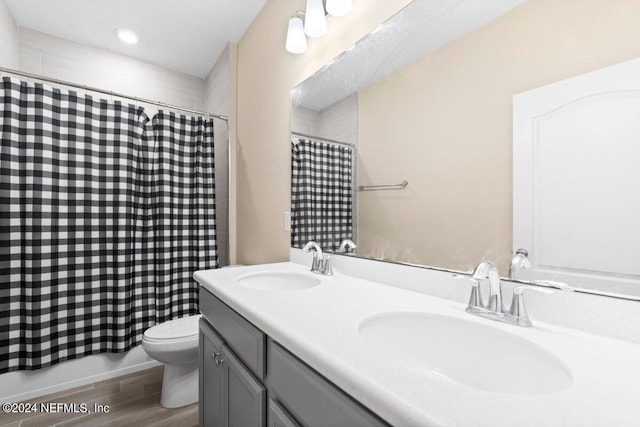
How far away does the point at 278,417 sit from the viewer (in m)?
0.71

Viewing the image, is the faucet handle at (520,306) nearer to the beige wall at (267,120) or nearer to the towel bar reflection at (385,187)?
the towel bar reflection at (385,187)

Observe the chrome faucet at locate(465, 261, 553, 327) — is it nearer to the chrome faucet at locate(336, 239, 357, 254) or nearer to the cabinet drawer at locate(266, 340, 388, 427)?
the cabinet drawer at locate(266, 340, 388, 427)

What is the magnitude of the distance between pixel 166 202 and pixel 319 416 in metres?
1.97

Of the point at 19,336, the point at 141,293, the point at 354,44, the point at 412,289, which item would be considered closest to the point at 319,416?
the point at 412,289

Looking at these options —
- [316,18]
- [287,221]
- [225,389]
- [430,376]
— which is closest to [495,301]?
[430,376]

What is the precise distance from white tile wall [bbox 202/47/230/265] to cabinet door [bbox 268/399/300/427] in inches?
73.8

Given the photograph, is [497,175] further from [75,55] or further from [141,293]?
[75,55]

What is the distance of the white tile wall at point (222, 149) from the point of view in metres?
2.48

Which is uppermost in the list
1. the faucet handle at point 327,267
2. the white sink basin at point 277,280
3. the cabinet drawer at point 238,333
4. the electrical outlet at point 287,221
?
the electrical outlet at point 287,221

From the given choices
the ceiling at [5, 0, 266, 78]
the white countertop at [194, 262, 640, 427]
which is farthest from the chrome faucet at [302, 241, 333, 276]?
the ceiling at [5, 0, 266, 78]

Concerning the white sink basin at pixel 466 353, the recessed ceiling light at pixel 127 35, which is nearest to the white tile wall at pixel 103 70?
the recessed ceiling light at pixel 127 35

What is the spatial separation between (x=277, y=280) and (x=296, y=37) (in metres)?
1.21

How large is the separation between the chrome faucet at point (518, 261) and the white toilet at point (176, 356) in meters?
1.57

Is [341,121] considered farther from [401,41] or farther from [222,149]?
[222,149]
